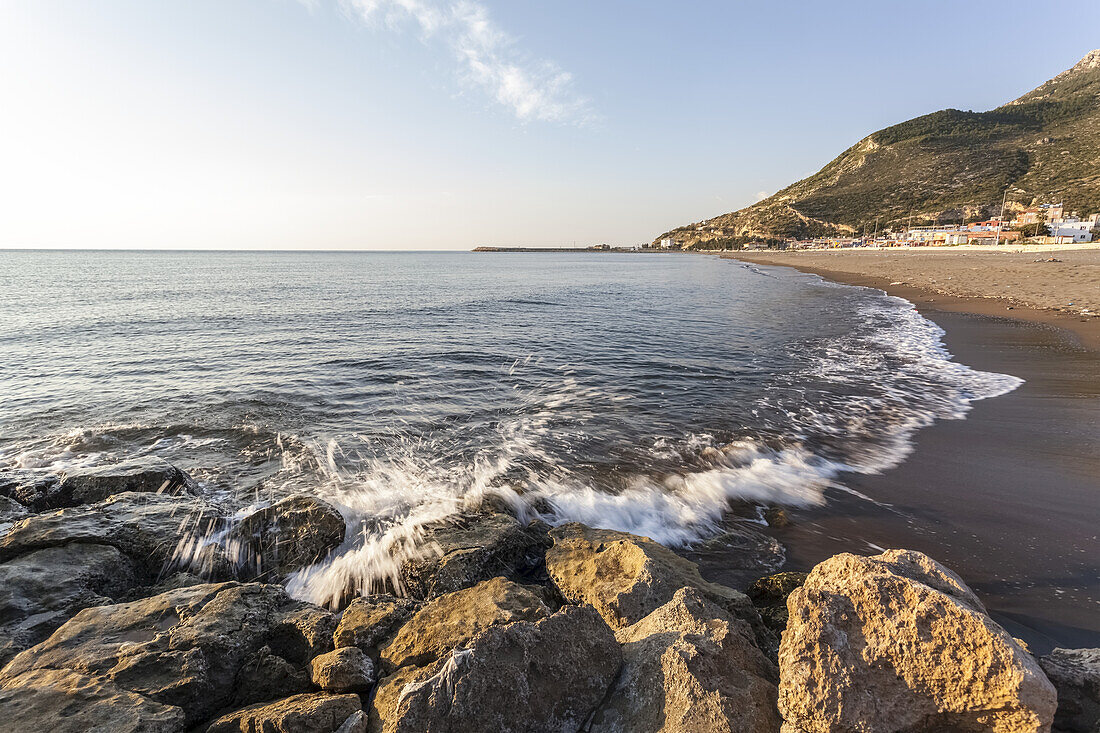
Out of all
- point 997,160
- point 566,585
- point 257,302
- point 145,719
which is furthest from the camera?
point 997,160

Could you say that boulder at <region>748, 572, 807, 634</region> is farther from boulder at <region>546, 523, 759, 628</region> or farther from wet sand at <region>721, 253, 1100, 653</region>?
wet sand at <region>721, 253, 1100, 653</region>

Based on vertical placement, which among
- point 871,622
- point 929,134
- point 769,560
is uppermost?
point 929,134

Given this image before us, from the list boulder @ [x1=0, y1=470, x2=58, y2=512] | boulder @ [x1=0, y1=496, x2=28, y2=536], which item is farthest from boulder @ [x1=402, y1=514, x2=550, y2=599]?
boulder @ [x1=0, y1=470, x2=58, y2=512]

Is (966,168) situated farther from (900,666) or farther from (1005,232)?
(900,666)

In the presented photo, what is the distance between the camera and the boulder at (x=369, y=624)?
12.6 feet

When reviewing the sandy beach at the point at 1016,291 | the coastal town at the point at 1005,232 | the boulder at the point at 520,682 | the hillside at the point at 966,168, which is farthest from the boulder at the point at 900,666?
the hillside at the point at 966,168

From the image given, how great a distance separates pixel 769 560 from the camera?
19.1 feet

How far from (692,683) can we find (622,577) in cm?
178

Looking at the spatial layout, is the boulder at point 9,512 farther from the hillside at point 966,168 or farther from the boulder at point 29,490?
the hillside at point 966,168

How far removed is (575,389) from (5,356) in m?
21.4

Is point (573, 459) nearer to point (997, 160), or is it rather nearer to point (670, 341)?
point (670, 341)

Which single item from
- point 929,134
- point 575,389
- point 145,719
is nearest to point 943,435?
point 575,389

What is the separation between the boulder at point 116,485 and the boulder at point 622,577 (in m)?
6.30

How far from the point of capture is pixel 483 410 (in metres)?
11.8
